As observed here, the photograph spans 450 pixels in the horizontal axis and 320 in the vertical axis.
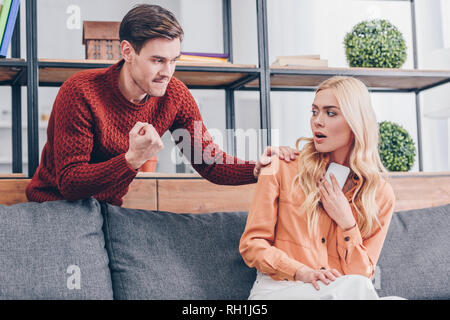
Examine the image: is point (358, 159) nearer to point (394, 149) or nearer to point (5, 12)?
point (394, 149)

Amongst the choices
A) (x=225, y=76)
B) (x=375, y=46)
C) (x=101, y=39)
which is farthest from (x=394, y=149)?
(x=101, y=39)

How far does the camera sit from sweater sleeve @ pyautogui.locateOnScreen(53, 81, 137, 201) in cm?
147

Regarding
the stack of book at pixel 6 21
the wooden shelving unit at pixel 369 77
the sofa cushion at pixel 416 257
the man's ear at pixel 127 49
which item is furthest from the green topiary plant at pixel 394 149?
the stack of book at pixel 6 21

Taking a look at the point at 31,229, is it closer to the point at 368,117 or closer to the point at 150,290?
the point at 150,290

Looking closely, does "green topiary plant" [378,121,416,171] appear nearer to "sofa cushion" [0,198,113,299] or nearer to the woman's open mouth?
the woman's open mouth

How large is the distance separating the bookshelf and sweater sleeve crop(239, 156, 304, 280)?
1.65 feet

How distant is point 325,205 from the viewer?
1497 millimetres

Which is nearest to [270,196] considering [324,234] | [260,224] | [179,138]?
[260,224]

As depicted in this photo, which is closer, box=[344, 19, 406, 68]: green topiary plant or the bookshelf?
the bookshelf

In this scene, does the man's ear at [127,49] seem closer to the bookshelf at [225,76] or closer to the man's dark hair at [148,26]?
the man's dark hair at [148,26]

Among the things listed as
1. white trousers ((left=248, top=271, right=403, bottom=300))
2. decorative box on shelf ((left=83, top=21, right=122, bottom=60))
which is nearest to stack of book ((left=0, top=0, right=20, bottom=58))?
decorative box on shelf ((left=83, top=21, right=122, bottom=60))

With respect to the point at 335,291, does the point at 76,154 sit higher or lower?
higher

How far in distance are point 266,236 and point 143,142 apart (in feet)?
1.39

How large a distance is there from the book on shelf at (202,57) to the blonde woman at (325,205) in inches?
25.9
